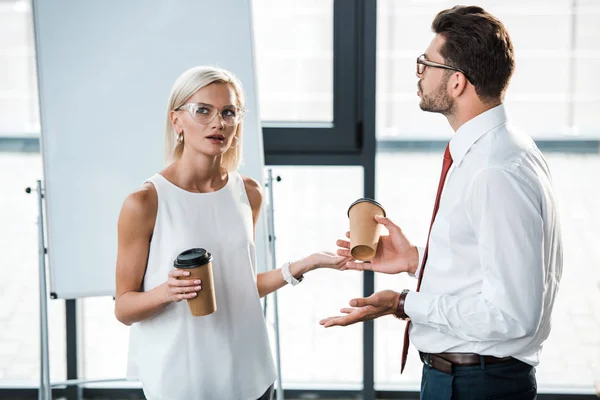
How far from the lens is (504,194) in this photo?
1869mm

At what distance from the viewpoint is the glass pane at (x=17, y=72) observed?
343 centimetres

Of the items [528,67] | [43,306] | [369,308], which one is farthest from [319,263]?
[528,67]

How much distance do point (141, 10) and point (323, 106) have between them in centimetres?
93

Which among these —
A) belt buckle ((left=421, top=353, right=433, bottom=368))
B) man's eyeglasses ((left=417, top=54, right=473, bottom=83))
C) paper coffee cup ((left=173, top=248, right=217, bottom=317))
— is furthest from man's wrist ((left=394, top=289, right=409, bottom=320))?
man's eyeglasses ((left=417, top=54, right=473, bottom=83))

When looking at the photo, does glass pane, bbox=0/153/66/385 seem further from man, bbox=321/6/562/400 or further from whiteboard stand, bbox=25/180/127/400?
man, bbox=321/6/562/400

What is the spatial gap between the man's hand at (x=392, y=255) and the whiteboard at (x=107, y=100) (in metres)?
0.67

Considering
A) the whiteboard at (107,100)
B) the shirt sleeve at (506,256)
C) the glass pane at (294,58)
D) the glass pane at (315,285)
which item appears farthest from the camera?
the glass pane at (315,285)

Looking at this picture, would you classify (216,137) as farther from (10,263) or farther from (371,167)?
(10,263)

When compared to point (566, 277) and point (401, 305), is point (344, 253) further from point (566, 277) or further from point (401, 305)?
point (566, 277)

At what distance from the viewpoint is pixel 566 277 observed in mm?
3711

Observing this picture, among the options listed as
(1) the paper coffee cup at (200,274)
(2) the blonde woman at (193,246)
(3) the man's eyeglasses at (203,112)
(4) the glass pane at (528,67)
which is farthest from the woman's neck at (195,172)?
(4) the glass pane at (528,67)

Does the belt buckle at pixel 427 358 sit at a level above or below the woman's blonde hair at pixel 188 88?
below

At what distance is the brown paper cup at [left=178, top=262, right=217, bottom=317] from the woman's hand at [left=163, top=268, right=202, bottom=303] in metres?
0.01

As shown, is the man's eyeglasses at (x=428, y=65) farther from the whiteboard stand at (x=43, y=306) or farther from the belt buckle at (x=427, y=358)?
the whiteboard stand at (x=43, y=306)
